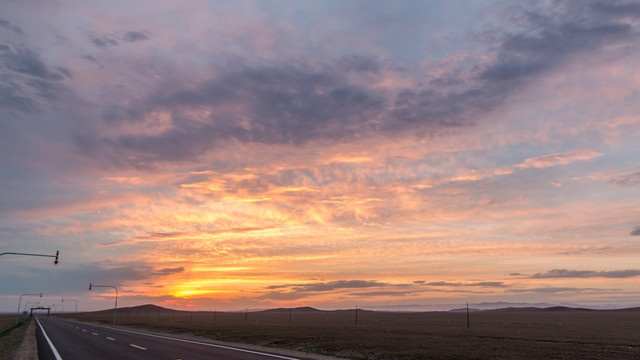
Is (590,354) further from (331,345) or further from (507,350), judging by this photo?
(331,345)

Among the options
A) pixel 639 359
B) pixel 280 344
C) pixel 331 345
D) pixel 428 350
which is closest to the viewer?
pixel 639 359

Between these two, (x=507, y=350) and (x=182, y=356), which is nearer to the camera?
(x=182, y=356)

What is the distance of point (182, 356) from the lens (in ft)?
66.7

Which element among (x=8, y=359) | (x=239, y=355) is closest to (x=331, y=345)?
(x=239, y=355)

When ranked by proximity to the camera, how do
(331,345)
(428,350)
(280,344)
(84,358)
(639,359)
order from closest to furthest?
(639,359)
(84,358)
(428,350)
(331,345)
(280,344)

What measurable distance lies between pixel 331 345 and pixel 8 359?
17870 mm

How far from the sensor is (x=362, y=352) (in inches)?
885

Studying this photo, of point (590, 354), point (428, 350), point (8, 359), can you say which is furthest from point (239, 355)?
point (590, 354)

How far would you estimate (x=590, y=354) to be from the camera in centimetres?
2173

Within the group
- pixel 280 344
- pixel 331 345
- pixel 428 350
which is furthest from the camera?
pixel 280 344

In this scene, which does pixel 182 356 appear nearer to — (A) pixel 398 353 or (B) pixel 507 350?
(A) pixel 398 353

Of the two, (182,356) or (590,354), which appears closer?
(182,356)

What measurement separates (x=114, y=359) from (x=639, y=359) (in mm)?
24533

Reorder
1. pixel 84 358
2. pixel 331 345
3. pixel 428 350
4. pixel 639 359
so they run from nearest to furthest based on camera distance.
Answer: pixel 639 359
pixel 84 358
pixel 428 350
pixel 331 345
